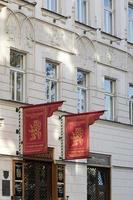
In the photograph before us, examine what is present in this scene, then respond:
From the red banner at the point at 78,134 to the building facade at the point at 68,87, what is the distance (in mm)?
374

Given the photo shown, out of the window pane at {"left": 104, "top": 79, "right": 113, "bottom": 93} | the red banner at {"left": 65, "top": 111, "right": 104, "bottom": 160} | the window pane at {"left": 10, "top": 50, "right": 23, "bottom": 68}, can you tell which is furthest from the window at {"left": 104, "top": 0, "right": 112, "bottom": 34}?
the window pane at {"left": 10, "top": 50, "right": 23, "bottom": 68}

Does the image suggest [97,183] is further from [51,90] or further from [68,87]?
[51,90]

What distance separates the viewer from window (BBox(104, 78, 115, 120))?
30.3 m

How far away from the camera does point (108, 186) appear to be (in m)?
29.4

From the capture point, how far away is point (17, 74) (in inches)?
982

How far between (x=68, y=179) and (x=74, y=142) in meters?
1.77

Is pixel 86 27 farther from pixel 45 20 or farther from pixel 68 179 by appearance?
pixel 68 179

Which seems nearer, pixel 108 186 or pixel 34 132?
pixel 34 132

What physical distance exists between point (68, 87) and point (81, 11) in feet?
12.8

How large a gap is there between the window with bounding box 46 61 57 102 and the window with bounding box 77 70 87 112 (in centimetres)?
171

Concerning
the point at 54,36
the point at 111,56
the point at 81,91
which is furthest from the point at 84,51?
the point at 54,36

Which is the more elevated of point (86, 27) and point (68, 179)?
point (86, 27)

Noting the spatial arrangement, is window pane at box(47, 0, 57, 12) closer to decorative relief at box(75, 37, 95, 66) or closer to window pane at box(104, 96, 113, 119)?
decorative relief at box(75, 37, 95, 66)

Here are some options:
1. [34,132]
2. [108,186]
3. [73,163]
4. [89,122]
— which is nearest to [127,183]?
[108,186]
